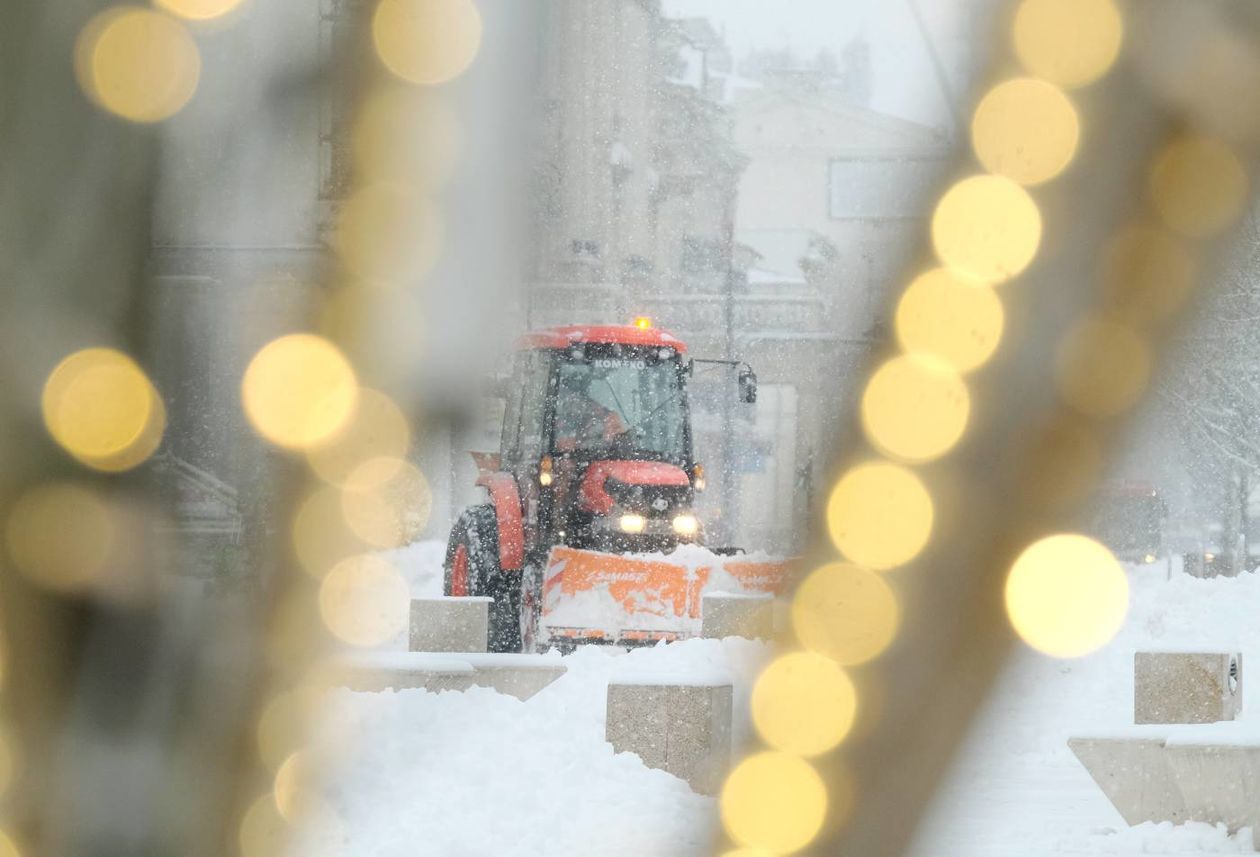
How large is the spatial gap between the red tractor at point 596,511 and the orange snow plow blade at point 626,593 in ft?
0.04

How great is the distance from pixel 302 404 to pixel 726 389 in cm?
1481

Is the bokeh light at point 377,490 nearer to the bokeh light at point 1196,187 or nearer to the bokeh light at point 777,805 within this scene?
the bokeh light at point 777,805

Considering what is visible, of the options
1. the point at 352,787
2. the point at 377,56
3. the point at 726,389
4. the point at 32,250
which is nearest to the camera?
the point at 32,250

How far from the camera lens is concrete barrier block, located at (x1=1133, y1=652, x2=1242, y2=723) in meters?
11.3

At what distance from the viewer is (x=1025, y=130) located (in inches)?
33.6

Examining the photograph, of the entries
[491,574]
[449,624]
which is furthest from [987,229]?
[491,574]

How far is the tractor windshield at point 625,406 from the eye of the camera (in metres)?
15.2

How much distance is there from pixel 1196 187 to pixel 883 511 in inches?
8.6

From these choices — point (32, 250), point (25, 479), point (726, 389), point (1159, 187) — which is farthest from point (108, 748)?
point (726, 389)

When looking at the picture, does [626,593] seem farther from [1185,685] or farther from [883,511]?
[883,511]

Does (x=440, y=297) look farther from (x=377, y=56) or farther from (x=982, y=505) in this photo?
(x=982, y=505)

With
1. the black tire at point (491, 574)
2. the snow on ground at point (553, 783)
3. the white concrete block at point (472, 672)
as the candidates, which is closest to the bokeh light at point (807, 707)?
the snow on ground at point (553, 783)

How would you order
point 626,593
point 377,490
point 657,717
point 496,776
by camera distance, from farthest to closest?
point 626,593
point 657,717
point 496,776
point 377,490

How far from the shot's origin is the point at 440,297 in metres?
1.80
